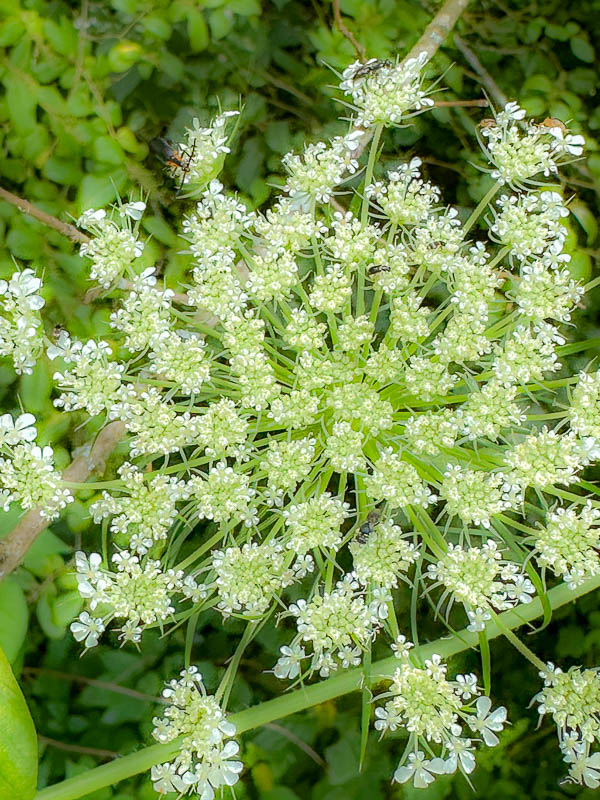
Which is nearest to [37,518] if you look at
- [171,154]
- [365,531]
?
[365,531]

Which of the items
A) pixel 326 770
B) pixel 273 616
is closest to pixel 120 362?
pixel 273 616

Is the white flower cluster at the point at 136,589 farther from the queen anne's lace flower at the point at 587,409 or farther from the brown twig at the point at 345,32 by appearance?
the brown twig at the point at 345,32

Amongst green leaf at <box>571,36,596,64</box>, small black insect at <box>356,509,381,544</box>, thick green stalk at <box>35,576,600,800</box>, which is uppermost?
green leaf at <box>571,36,596,64</box>

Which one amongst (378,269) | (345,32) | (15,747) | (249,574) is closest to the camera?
(15,747)

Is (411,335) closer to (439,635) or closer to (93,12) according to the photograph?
(439,635)

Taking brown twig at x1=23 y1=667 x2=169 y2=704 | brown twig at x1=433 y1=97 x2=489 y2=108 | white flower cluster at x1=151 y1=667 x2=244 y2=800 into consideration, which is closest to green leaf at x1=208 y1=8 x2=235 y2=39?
brown twig at x1=433 y1=97 x2=489 y2=108

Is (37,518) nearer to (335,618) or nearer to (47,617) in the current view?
(47,617)

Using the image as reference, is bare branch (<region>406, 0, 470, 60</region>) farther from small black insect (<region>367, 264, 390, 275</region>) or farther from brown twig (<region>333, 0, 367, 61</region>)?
small black insect (<region>367, 264, 390, 275</region>)
